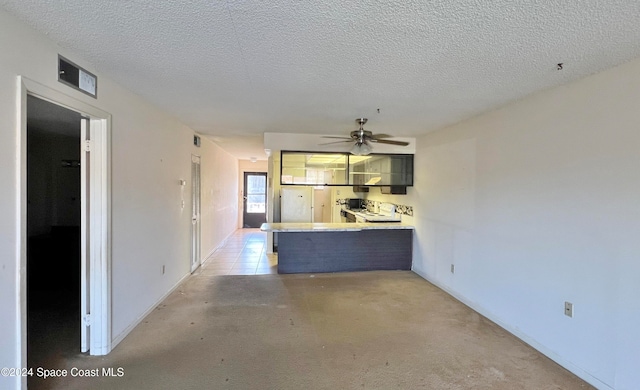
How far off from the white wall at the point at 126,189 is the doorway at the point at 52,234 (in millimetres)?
513

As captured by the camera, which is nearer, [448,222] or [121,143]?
[121,143]

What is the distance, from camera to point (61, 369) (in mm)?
2215

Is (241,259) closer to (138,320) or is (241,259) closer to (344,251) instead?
(344,251)

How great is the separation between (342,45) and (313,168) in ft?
11.0

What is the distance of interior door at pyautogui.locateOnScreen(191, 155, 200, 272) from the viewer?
15.5 feet

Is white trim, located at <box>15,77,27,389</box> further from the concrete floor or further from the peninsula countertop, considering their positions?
the peninsula countertop

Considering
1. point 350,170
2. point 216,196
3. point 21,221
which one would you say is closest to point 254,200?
point 216,196

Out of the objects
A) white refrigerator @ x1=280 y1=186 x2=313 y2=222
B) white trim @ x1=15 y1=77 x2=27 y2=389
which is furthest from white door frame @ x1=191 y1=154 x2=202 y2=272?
white trim @ x1=15 y1=77 x2=27 y2=389

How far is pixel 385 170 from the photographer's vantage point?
521 cm

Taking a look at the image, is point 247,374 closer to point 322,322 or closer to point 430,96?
point 322,322

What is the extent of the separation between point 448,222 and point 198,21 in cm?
372

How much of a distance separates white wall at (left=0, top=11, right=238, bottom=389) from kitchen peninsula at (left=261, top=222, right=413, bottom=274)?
5.08 ft

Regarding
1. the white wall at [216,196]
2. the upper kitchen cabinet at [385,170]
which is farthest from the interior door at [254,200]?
the upper kitchen cabinet at [385,170]

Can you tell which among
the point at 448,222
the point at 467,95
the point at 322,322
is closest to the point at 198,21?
the point at 467,95
